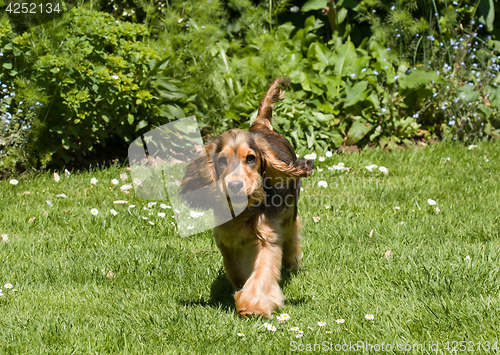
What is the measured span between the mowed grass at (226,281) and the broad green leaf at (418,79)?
161cm

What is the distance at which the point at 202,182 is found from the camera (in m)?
Answer: 3.67

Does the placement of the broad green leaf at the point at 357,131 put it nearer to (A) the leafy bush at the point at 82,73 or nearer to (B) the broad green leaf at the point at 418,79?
(B) the broad green leaf at the point at 418,79

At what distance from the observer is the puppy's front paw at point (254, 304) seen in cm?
316

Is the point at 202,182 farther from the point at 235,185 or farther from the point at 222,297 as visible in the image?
the point at 222,297

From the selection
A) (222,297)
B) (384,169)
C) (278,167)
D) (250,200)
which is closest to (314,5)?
(384,169)

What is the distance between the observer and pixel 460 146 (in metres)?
6.98

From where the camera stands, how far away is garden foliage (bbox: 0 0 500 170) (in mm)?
5789

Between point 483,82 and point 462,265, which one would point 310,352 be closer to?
point 462,265

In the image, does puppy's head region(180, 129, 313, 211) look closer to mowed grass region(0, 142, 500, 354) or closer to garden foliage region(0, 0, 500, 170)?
mowed grass region(0, 142, 500, 354)

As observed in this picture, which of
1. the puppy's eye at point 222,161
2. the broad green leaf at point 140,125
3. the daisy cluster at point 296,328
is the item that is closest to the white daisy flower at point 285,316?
the daisy cluster at point 296,328

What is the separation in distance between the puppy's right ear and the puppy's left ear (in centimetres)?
36

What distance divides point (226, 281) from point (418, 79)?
15.0 feet

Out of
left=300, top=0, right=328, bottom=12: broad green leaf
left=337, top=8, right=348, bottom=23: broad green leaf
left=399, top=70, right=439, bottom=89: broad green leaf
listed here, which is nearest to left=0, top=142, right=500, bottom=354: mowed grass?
left=399, top=70, right=439, bottom=89: broad green leaf

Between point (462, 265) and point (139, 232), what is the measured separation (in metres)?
2.68
